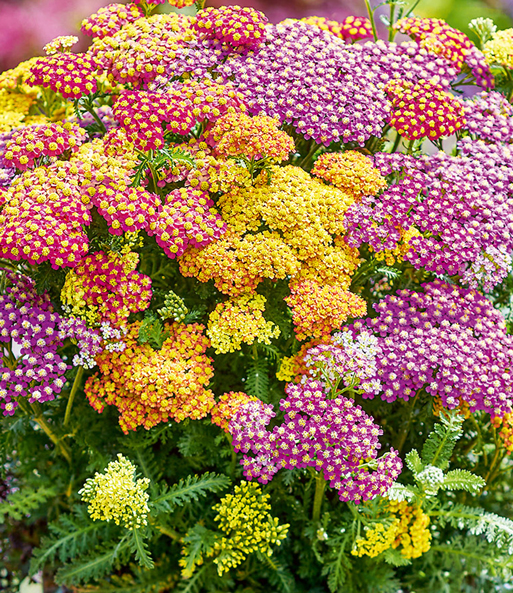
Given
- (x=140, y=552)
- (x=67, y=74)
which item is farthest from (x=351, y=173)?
(x=140, y=552)

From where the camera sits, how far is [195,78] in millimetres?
2078

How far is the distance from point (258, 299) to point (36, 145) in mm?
Answer: 843

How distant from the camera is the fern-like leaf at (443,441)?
1.92 metres

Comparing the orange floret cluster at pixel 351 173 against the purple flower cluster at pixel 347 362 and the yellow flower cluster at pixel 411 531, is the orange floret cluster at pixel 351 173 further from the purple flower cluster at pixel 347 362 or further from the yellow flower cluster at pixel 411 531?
the yellow flower cluster at pixel 411 531

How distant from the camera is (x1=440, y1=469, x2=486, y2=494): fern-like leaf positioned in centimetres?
187

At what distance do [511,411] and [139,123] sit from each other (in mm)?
1569

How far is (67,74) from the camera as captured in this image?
1952 mm

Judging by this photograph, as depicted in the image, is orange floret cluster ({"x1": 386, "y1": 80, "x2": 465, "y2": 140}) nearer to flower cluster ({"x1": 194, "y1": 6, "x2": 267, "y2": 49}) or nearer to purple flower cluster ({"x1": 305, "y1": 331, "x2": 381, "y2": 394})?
flower cluster ({"x1": 194, "y1": 6, "x2": 267, "y2": 49})

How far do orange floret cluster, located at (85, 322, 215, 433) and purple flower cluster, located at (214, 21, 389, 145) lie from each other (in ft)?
2.63

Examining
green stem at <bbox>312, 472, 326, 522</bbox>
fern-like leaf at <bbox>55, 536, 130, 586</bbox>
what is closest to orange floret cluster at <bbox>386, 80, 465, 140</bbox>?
green stem at <bbox>312, 472, 326, 522</bbox>

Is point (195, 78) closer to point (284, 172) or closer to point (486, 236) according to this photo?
point (284, 172)

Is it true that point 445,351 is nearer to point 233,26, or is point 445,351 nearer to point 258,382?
point 258,382

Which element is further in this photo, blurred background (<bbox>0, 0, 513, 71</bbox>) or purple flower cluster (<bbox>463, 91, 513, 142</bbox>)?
Result: blurred background (<bbox>0, 0, 513, 71</bbox>)

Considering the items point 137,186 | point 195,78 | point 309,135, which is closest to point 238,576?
point 137,186
